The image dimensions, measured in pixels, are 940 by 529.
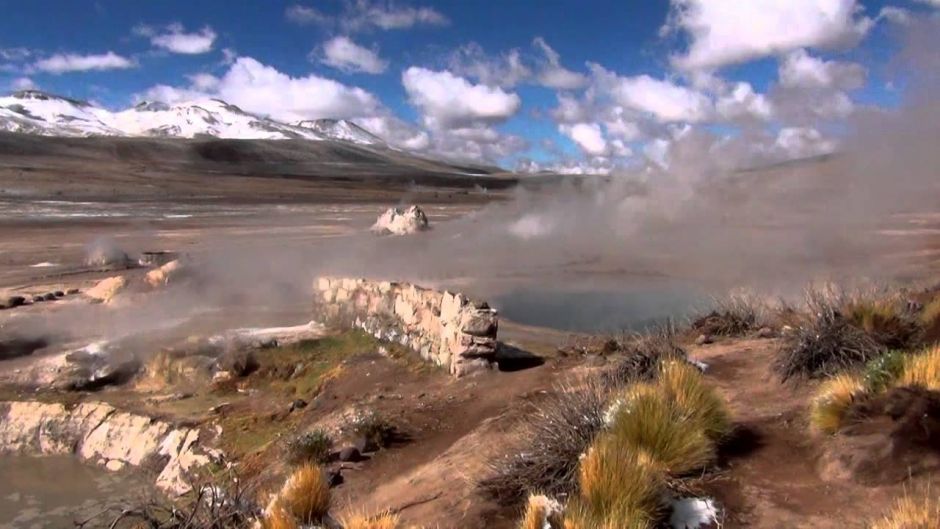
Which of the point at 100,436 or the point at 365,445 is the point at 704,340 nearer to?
the point at 365,445

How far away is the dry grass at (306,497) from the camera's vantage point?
486 centimetres

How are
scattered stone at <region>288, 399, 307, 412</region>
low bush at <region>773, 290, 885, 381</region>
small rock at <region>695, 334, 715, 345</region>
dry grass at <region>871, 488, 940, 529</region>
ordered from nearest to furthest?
1. dry grass at <region>871, 488, 940, 529</region>
2. low bush at <region>773, 290, 885, 381</region>
3. small rock at <region>695, 334, 715, 345</region>
4. scattered stone at <region>288, 399, 307, 412</region>

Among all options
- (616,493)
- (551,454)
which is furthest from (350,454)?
(616,493)

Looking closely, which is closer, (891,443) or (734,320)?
(891,443)

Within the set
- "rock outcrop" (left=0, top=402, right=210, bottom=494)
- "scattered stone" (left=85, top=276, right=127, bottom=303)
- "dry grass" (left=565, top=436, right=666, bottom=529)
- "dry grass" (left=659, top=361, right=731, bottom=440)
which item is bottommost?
"rock outcrop" (left=0, top=402, right=210, bottom=494)

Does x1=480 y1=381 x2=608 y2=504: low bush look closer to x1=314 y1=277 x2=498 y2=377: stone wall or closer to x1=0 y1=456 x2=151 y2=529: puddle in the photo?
x1=314 y1=277 x2=498 y2=377: stone wall

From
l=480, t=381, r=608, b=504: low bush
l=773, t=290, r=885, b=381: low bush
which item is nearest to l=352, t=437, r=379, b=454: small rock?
l=480, t=381, r=608, b=504: low bush

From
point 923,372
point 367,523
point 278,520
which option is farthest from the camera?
point 923,372

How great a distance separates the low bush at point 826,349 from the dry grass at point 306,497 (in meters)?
4.16

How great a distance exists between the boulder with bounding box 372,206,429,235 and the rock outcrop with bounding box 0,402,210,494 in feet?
60.1

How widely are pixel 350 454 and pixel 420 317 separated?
400 cm

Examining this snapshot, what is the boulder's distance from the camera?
1157 inches

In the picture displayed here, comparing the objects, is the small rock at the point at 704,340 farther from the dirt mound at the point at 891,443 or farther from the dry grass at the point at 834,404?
the dirt mound at the point at 891,443

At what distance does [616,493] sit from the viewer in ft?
13.6
